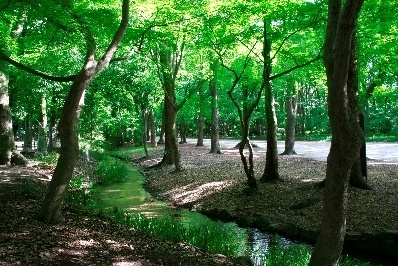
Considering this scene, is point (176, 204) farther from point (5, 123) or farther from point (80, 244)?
point (5, 123)

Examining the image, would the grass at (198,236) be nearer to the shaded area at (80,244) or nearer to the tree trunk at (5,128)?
the shaded area at (80,244)

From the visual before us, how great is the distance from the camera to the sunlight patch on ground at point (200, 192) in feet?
44.6

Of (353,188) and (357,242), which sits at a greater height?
(353,188)

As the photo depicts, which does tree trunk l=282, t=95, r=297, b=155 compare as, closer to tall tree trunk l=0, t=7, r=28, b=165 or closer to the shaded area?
tall tree trunk l=0, t=7, r=28, b=165

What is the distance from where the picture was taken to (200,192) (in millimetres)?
13938

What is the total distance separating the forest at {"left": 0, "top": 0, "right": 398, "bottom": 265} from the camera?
5.15 metres

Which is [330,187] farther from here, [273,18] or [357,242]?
[273,18]

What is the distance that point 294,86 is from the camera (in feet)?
76.9

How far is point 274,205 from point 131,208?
4.82 m

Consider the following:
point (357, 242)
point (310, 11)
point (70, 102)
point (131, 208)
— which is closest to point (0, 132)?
point (131, 208)

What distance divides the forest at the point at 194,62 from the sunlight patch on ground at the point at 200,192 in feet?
3.65

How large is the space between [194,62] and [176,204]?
1042cm

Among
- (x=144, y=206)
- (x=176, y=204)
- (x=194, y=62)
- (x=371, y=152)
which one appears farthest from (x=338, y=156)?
(x=371, y=152)

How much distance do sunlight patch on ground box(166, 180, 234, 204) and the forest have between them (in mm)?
1113
